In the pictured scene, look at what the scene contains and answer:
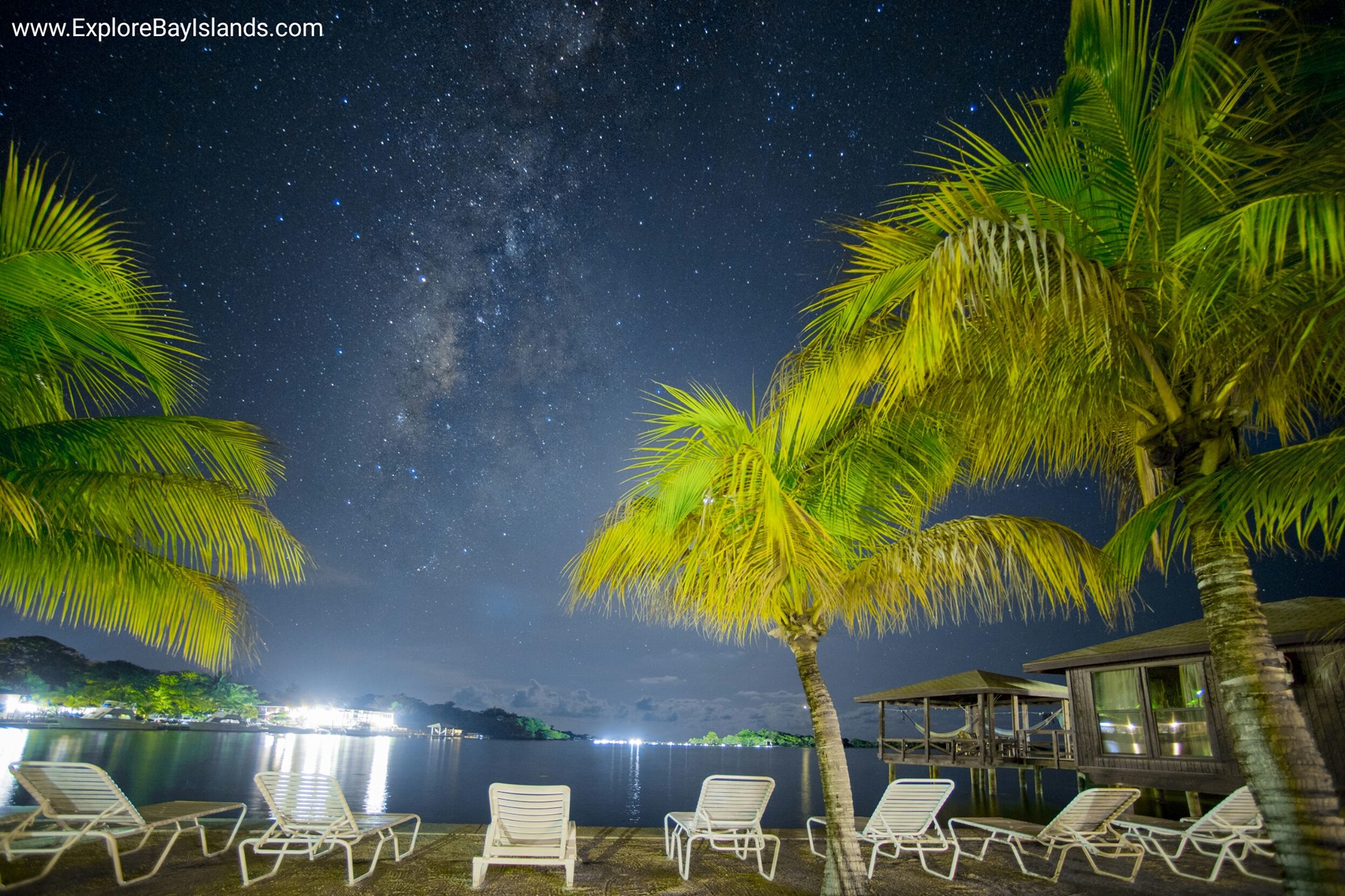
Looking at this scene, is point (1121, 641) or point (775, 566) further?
point (1121, 641)

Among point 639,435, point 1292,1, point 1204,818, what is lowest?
point 1204,818

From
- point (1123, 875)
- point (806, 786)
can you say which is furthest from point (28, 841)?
point (806, 786)

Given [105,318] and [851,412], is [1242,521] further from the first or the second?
[105,318]

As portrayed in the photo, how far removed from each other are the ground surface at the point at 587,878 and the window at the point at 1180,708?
672cm

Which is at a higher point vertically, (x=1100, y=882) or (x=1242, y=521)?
(x=1242, y=521)

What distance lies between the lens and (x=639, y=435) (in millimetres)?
4957

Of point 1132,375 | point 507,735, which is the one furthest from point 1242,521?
point 507,735

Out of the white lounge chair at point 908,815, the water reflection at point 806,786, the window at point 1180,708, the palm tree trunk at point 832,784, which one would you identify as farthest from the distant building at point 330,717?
the palm tree trunk at point 832,784

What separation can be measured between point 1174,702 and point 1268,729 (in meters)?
12.7

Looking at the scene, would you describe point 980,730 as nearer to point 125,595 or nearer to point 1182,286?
point 1182,286

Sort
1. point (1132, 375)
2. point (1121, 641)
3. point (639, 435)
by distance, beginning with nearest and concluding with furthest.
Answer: point (1132, 375) → point (639, 435) → point (1121, 641)

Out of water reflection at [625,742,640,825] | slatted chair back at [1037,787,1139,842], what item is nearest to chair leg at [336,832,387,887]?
slatted chair back at [1037,787,1139,842]

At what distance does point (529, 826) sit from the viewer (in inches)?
199

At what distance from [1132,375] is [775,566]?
7.77 ft
